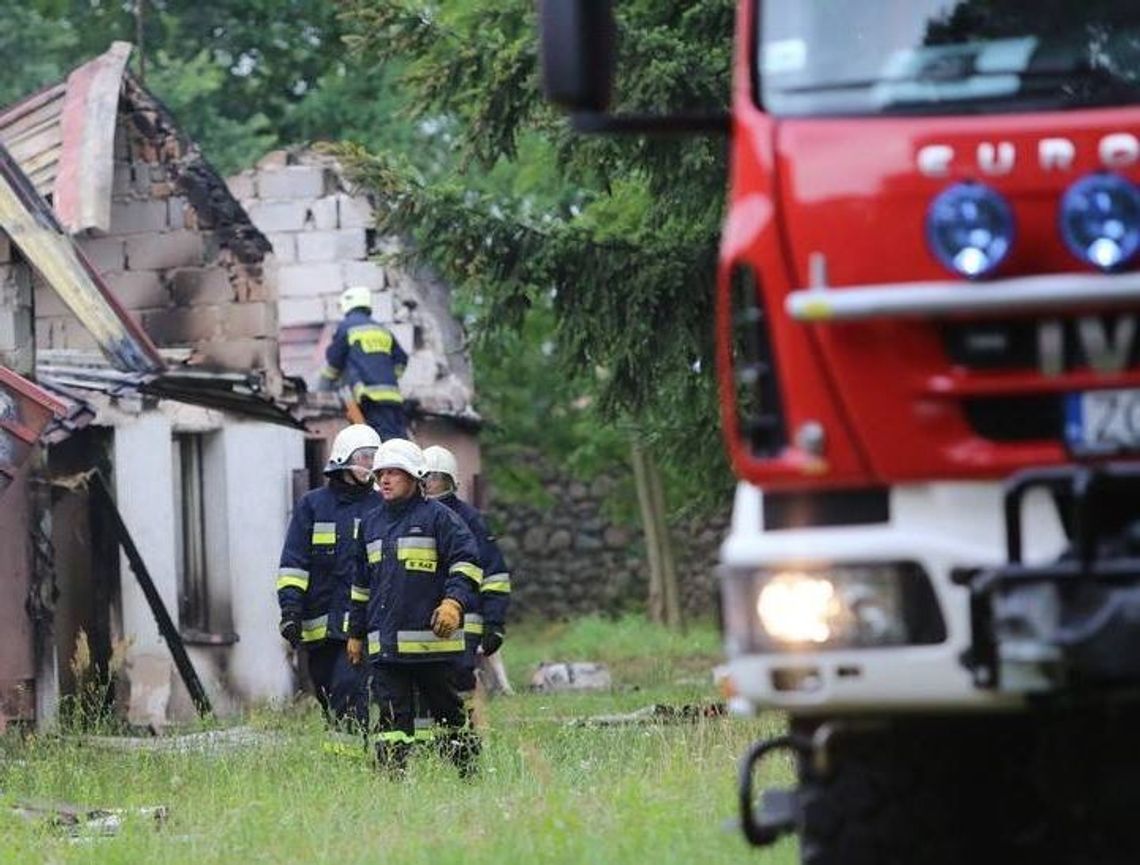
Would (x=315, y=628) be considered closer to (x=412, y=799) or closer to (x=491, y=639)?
(x=491, y=639)

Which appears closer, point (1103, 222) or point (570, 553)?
point (1103, 222)

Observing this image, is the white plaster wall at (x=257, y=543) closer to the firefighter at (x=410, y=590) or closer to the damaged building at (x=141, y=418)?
the damaged building at (x=141, y=418)

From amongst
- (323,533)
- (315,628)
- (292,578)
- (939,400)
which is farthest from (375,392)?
(939,400)

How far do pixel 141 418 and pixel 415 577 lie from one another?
7.56 meters

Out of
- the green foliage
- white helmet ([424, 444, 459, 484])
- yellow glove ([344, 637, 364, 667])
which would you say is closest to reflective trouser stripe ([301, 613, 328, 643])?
white helmet ([424, 444, 459, 484])

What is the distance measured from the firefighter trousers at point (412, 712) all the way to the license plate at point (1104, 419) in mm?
6907

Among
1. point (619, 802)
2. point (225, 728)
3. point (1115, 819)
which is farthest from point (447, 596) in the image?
point (1115, 819)

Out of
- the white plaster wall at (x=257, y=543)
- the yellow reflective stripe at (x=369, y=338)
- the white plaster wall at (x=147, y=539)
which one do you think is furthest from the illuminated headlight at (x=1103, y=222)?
the white plaster wall at (x=257, y=543)

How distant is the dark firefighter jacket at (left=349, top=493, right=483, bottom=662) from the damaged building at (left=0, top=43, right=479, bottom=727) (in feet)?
16.7

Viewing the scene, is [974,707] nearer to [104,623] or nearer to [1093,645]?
[1093,645]

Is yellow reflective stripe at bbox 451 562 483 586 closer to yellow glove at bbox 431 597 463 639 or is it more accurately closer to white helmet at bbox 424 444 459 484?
yellow glove at bbox 431 597 463 639

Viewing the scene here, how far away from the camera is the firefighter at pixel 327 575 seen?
16.0 metres

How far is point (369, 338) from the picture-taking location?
845 inches

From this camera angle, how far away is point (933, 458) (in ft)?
22.8
